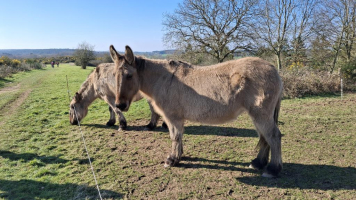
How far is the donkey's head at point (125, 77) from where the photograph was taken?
429 centimetres

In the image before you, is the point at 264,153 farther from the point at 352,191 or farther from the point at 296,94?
the point at 296,94

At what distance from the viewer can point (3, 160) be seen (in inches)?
210

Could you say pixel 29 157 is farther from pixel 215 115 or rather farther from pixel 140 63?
pixel 215 115

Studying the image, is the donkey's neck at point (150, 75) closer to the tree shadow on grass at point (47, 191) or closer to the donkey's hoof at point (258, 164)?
the tree shadow on grass at point (47, 191)

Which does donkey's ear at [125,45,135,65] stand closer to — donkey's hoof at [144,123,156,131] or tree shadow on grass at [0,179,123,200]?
tree shadow on grass at [0,179,123,200]

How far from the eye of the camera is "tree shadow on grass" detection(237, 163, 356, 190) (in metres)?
3.97

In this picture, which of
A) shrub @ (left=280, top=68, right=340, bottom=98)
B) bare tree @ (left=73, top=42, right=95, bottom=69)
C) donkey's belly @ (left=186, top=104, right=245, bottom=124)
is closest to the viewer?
donkey's belly @ (left=186, top=104, right=245, bottom=124)

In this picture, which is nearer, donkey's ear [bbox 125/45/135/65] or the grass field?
the grass field

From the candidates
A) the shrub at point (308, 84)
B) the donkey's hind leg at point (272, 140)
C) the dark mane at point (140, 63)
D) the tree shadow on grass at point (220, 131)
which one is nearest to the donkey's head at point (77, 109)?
the tree shadow on grass at point (220, 131)

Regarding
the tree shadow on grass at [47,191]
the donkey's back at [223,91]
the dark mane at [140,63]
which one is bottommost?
the tree shadow on grass at [47,191]

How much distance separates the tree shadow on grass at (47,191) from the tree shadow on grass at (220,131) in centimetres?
375

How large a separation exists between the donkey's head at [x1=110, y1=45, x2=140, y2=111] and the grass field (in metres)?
1.69

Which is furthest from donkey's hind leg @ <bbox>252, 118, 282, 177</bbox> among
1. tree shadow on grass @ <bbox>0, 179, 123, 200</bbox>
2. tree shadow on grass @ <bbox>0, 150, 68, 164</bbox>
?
tree shadow on grass @ <bbox>0, 150, 68, 164</bbox>

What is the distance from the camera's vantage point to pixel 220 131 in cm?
709
